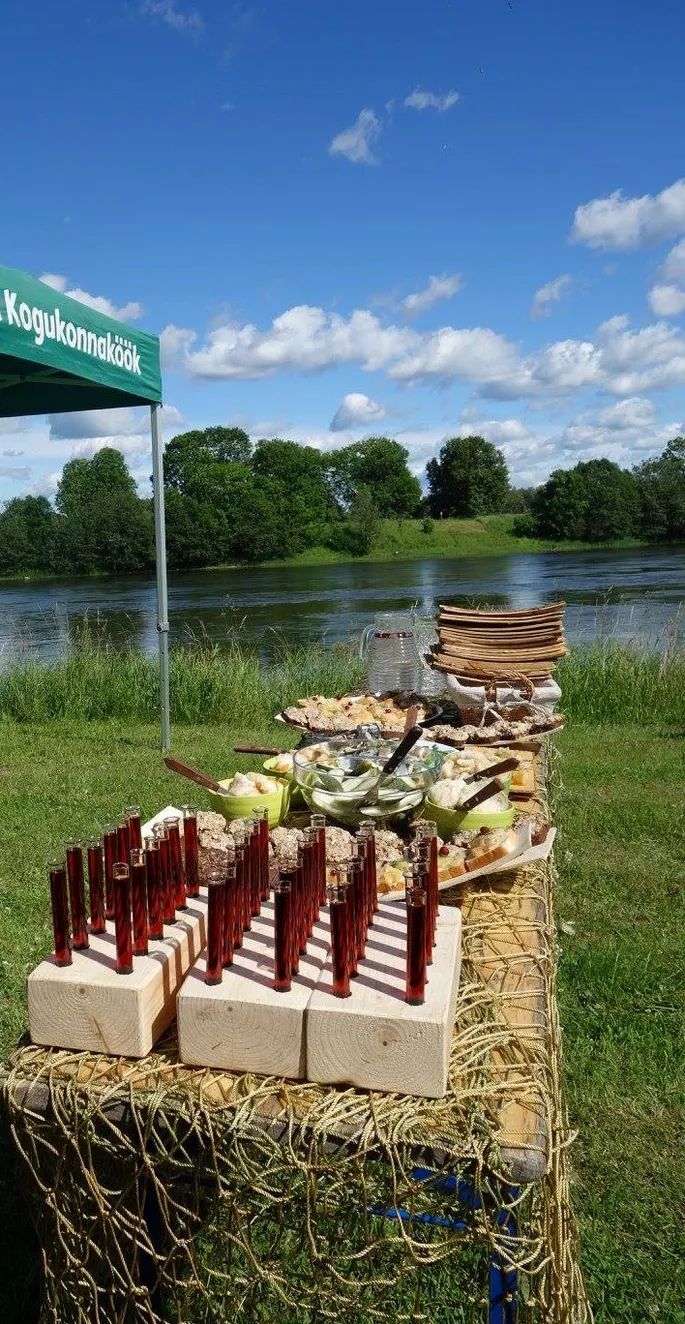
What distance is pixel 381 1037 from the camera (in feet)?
4.10

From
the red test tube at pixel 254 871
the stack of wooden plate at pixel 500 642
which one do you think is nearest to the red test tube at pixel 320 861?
the red test tube at pixel 254 871

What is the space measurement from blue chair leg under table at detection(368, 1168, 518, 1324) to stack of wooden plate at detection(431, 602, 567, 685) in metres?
2.94

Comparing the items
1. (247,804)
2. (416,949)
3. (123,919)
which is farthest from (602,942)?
(123,919)

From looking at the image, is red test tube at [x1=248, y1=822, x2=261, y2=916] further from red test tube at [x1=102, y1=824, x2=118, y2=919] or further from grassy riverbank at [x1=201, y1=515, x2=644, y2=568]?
grassy riverbank at [x1=201, y1=515, x2=644, y2=568]

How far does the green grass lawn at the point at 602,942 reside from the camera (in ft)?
7.70

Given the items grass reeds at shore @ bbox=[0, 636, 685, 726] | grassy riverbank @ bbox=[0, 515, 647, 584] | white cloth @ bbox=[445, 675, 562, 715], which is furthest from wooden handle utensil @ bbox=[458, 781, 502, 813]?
grassy riverbank @ bbox=[0, 515, 647, 584]

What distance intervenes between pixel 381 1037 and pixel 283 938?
193mm

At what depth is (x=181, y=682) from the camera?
9.49 metres

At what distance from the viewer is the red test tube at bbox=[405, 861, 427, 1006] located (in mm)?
1277

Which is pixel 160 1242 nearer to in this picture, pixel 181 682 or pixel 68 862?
pixel 68 862

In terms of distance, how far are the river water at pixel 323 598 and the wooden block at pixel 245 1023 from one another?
928cm

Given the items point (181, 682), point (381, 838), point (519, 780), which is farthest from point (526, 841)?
point (181, 682)

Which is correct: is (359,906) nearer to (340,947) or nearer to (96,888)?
(340,947)

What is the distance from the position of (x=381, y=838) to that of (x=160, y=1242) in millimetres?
924
